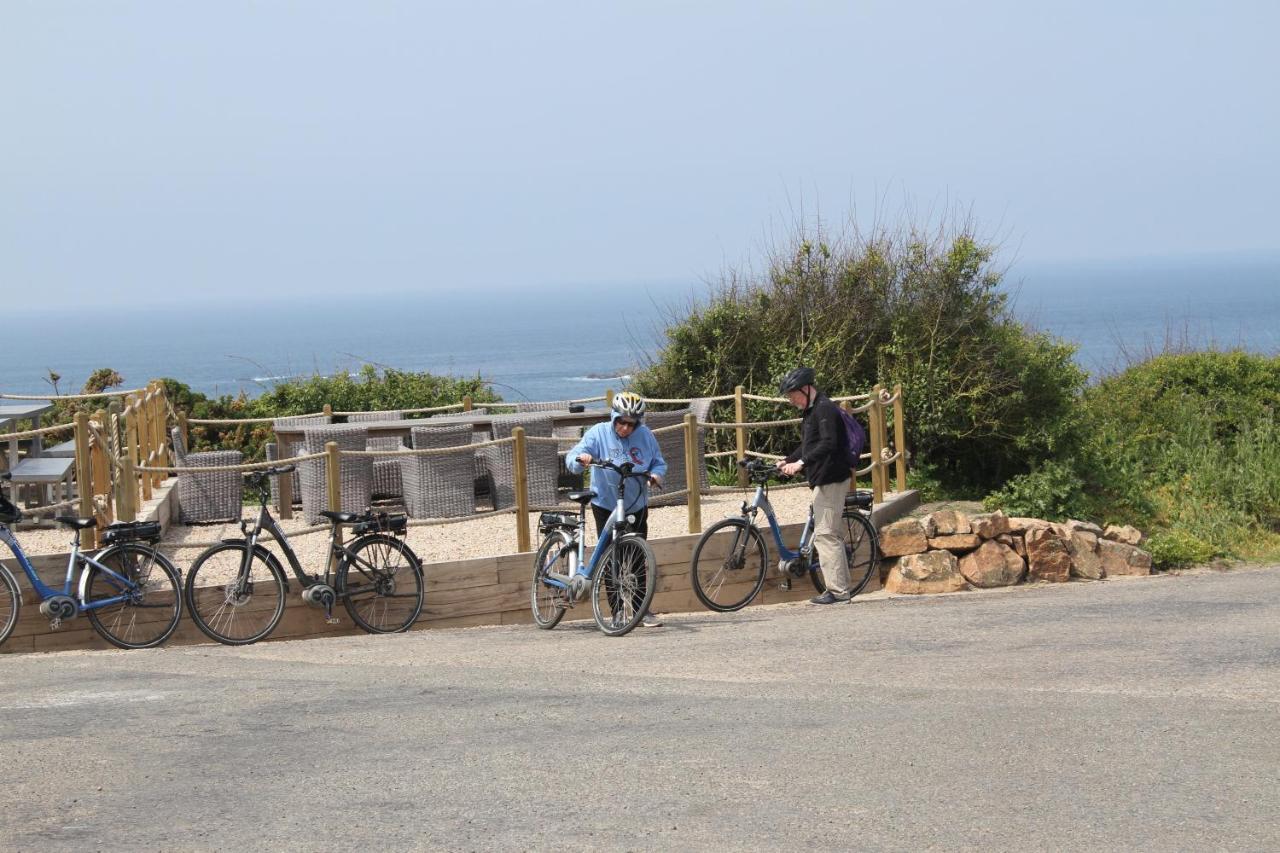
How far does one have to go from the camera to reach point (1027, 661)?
28.6 ft

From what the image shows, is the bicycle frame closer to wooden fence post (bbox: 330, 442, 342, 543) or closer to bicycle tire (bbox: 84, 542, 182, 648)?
bicycle tire (bbox: 84, 542, 182, 648)

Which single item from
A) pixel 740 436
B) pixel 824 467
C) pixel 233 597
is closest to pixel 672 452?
pixel 740 436

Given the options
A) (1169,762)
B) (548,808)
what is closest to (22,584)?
(548,808)

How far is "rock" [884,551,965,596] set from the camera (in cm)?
1262

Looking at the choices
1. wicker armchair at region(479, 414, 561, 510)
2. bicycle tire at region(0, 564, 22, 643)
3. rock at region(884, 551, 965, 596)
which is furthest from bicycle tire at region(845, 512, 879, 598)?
bicycle tire at region(0, 564, 22, 643)

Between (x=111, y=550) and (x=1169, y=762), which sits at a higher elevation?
(x=111, y=550)

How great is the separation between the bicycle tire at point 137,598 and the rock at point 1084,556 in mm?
7578

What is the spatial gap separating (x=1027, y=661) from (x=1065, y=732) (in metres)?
1.88

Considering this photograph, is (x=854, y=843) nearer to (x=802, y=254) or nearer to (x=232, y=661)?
(x=232, y=661)

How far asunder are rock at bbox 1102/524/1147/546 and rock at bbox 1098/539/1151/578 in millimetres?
323

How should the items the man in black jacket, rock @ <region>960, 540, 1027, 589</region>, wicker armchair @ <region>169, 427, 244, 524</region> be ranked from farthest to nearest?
wicker armchair @ <region>169, 427, 244, 524</region>
rock @ <region>960, 540, 1027, 589</region>
the man in black jacket

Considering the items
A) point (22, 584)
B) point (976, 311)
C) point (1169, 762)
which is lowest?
point (1169, 762)

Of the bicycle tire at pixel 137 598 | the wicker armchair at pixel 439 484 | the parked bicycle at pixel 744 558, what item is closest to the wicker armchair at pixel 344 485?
the wicker armchair at pixel 439 484

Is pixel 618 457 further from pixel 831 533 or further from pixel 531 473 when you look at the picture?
pixel 531 473
